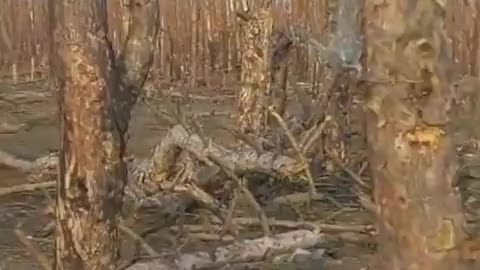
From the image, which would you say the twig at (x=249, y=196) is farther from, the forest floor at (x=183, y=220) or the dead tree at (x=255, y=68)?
the dead tree at (x=255, y=68)

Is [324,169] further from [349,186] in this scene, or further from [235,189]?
[235,189]

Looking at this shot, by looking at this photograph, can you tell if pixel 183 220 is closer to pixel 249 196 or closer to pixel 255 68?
pixel 249 196

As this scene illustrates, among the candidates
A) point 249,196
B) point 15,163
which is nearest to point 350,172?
point 249,196

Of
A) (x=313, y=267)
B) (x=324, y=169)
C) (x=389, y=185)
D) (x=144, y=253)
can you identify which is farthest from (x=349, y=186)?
(x=389, y=185)

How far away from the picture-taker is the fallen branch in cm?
393

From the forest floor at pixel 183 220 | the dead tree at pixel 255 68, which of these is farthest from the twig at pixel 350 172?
the dead tree at pixel 255 68

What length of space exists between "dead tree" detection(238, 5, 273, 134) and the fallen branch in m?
2.94

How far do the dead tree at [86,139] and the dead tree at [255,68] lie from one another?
12.6 ft

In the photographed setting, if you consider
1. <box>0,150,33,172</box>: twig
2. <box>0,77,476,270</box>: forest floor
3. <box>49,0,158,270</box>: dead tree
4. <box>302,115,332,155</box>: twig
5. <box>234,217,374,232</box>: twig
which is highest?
<box>49,0,158,270</box>: dead tree

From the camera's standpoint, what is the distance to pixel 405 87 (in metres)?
1.84

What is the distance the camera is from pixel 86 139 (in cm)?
342

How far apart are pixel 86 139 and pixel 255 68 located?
4.15 meters

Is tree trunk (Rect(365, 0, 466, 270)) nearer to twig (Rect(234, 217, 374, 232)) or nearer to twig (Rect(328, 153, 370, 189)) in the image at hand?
twig (Rect(234, 217, 374, 232))

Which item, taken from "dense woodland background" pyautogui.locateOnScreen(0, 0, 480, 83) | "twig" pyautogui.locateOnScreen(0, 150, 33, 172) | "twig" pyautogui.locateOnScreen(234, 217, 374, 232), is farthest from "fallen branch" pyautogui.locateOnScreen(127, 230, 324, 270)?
"dense woodland background" pyautogui.locateOnScreen(0, 0, 480, 83)
